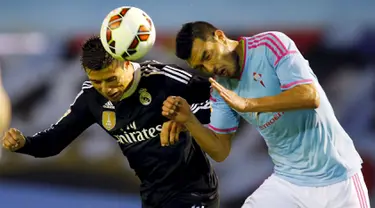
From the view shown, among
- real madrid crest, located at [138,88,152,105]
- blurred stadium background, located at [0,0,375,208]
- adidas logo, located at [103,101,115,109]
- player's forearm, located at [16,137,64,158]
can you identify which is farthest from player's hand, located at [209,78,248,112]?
blurred stadium background, located at [0,0,375,208]

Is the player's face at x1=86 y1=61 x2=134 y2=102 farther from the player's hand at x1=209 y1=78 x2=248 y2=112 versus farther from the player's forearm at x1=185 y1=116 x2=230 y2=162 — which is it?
the player's hand at x1=209 y1=78 x2=248 y2=112

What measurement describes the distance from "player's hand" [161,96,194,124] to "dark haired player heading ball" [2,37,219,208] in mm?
304

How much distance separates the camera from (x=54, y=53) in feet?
12.7

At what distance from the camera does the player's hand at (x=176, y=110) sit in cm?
232

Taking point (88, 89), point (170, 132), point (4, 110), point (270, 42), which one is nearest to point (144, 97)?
point (88, 89)

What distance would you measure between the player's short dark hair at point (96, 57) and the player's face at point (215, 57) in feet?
1.29

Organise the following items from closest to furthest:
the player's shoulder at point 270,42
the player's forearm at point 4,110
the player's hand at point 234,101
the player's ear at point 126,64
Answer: the player's hand at point 234,101 < the player's shoulder at point 270,42 < the player's ear at point 126,64 < the player's forearm at point 4,110

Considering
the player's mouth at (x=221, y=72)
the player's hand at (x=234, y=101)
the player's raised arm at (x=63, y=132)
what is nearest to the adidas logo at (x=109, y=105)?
the player's raised arm at (x=63, y=132)

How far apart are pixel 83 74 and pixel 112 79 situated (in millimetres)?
1302

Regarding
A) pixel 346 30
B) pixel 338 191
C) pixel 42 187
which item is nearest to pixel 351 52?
pixel 346 30

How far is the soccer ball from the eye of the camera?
2619 millimetres

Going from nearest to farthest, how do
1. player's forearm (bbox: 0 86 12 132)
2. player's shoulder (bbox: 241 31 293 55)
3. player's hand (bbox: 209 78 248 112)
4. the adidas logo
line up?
player's hand (bbox: 209 78 248 112) < player's shoulder (bbox: 241 31 293 55) < the adidas logo < player's forearm (bbox: 0 86 12 132)

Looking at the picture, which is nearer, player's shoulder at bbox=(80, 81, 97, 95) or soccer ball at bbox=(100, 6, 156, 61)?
soccer ball at bbox=(100, 6, 156, 61)

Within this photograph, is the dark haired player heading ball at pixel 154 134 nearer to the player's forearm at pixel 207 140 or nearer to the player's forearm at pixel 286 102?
the player's forearm at pixel 207 140
